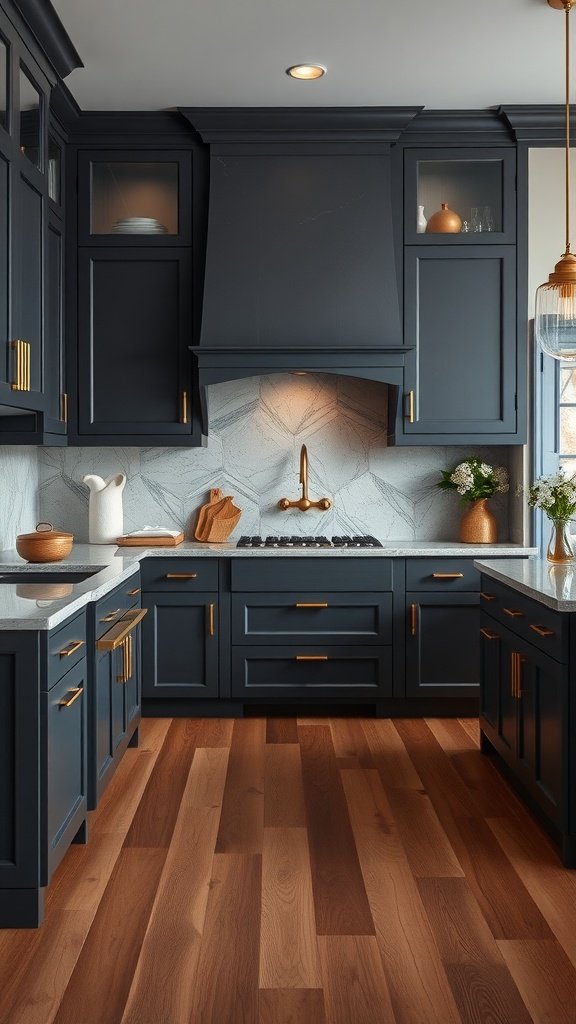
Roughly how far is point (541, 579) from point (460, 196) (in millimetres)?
2267

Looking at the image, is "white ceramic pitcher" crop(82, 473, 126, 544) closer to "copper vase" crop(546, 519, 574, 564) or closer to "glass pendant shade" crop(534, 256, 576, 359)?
"copper vase" crop(546, 519, 574, 564)

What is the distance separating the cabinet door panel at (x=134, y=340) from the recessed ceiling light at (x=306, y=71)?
98cm

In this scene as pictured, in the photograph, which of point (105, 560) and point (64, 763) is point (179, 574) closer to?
point (105, 560)

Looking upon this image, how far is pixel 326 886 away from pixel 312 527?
248 centimetres

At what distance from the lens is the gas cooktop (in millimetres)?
4449

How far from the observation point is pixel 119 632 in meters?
3.29

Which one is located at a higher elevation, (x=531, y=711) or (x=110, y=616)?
(x=110, y=616)

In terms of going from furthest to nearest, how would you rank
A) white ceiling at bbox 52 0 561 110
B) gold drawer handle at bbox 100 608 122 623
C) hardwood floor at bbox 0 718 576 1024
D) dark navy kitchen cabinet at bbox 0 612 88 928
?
white ceiling at bbox 52 0 561 110 < gold drawer handle at bbox 100 608 122 623 < dark navy kitchen cabinet at bbox 0 612 88 928 < hardwood floor at bbox 0 718 576 1024

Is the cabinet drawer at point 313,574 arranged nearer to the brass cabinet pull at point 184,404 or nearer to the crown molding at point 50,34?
the brass cabinet pull at point 184,404

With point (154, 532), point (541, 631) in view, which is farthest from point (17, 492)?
point (541, 631)

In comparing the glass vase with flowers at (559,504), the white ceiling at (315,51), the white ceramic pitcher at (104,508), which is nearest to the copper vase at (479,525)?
the glass vase with flowers at (559,504)

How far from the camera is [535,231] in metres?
4.43

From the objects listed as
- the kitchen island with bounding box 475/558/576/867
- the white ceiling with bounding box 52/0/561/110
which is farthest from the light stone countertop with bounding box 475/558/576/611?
the white ceiling with bounding box 52/0/561/110

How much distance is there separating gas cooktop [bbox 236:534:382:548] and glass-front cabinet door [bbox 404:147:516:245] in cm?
148
